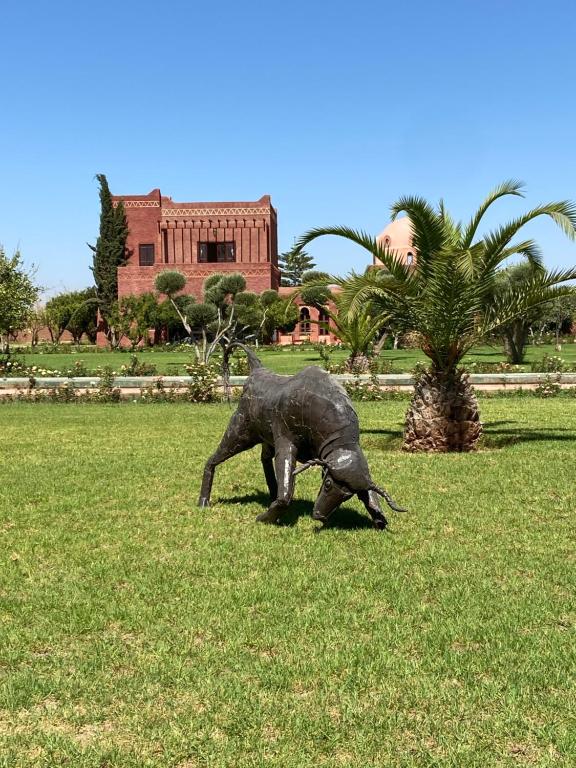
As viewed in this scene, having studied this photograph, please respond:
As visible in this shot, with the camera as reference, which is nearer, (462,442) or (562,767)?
(562,767)

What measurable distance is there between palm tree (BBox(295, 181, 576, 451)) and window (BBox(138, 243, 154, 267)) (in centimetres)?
4255

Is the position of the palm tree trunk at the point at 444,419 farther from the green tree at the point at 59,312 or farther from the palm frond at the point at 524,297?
the green tree at the point at 59,312

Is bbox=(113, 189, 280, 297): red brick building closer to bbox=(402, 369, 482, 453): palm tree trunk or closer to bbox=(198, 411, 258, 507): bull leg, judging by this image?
bbox=(402, 369, 482, 453): palm tree trunk

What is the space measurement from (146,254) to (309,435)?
155 ft

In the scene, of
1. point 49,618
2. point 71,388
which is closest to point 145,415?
point 71,388

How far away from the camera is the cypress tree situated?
162ft

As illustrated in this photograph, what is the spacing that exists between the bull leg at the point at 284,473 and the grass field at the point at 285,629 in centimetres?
29

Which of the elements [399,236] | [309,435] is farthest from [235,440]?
[399,236]

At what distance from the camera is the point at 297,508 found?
646 centimetres

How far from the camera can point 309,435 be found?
541cm

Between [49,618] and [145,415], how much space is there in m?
9.88

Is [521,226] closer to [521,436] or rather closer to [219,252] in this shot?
[521,436]

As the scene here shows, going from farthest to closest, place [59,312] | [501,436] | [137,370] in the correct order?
[59,312], [137,370], [501,436]

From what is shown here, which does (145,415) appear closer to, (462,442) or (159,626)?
(462,442)
